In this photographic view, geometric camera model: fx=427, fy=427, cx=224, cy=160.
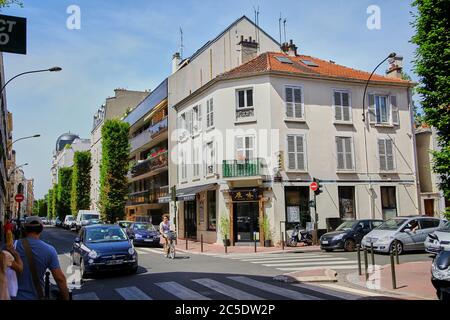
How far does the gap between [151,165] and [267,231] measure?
1924 cm

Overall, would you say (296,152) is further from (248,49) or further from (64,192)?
(64,192)

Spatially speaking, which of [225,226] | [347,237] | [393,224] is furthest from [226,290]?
[225,226]

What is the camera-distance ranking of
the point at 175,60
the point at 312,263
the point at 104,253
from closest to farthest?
1. the point at 104,253
2. the point at 312,263
3. the point at 175,60

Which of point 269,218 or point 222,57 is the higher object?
point 222,57

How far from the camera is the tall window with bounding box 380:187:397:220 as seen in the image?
1035 inches

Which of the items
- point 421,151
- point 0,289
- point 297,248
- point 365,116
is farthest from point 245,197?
point 0,289

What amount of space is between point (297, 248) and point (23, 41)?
59.4 ft

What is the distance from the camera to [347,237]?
19375 millimetres

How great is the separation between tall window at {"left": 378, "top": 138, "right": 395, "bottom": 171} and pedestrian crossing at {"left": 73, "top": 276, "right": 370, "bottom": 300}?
18.4m
